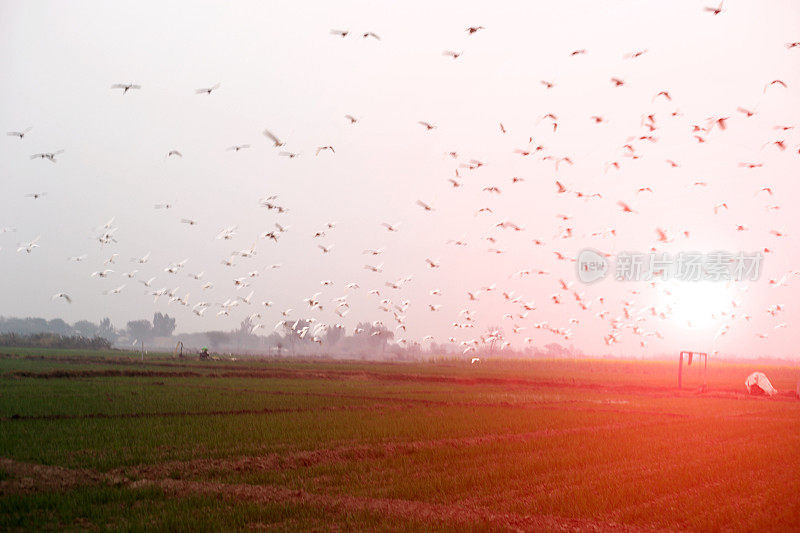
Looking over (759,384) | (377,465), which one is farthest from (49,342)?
(377,465)

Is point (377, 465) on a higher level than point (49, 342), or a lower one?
higher

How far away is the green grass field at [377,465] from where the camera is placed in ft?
43.4

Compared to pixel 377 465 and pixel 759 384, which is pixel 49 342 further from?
pixel 377 465

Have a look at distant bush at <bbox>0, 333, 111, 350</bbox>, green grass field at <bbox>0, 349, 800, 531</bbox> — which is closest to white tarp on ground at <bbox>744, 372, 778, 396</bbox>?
green grass field at <bbox>0, 349, 800, 531</bbox>

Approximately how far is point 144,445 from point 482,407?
19527 millimetres

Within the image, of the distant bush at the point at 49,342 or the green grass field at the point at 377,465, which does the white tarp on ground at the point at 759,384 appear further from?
the distant bush at the point at 49,342

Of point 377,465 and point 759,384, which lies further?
point 759,384

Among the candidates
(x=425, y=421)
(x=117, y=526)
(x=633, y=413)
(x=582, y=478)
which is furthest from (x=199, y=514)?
(x=633, y=413)

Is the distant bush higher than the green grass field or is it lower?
lower

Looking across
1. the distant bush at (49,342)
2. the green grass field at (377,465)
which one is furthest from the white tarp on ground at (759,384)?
the distant bush at (49,342)

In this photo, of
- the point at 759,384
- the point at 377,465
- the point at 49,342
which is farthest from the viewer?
the point at 49,342

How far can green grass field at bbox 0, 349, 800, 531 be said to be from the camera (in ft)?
43.4

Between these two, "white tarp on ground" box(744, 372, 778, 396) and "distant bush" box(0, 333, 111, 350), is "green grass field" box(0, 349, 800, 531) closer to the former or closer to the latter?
"white tarp on ground" box(744, 372, 778, 396)

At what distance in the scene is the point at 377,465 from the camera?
18422 mm
